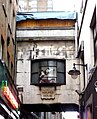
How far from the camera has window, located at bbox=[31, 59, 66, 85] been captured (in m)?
24.4

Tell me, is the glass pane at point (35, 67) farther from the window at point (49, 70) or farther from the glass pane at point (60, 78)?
the glass pane at point (60, 78)

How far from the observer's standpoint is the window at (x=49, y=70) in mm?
24438

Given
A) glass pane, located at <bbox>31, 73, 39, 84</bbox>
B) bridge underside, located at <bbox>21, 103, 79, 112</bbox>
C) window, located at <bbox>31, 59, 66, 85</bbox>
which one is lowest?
bridge underside, located at <bbox>21, 103, 79, 112</bbox>

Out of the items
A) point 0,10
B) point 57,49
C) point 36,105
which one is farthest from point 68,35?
point 0,10

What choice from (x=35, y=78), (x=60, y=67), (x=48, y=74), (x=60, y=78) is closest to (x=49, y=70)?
(x=48, y=74)

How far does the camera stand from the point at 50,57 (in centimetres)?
2453

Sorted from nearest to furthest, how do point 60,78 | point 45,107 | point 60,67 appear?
point 60,78 → point 60,67 → point 45,107

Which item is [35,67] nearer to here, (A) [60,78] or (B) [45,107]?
(A) [60,78]

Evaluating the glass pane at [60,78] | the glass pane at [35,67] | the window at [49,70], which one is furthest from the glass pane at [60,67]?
the glass pane at [35,67]

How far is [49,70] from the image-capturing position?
24547mm

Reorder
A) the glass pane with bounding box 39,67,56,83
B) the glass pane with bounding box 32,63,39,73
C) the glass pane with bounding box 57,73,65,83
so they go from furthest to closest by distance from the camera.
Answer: the glass pane with bounding box 32,63,39,73 < the glass pane with bounding box 57,73,65,83 < the glass pane with bounding box 39,67,56,83

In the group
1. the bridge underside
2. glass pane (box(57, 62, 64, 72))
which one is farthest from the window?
the bridge underside

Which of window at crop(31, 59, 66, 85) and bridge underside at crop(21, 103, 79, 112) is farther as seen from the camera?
bridge underside at crop(21, 103, 79, 112)

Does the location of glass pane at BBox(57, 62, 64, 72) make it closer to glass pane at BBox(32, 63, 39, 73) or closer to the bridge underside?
glass pane at BBox(32, 63, 39, 73)
